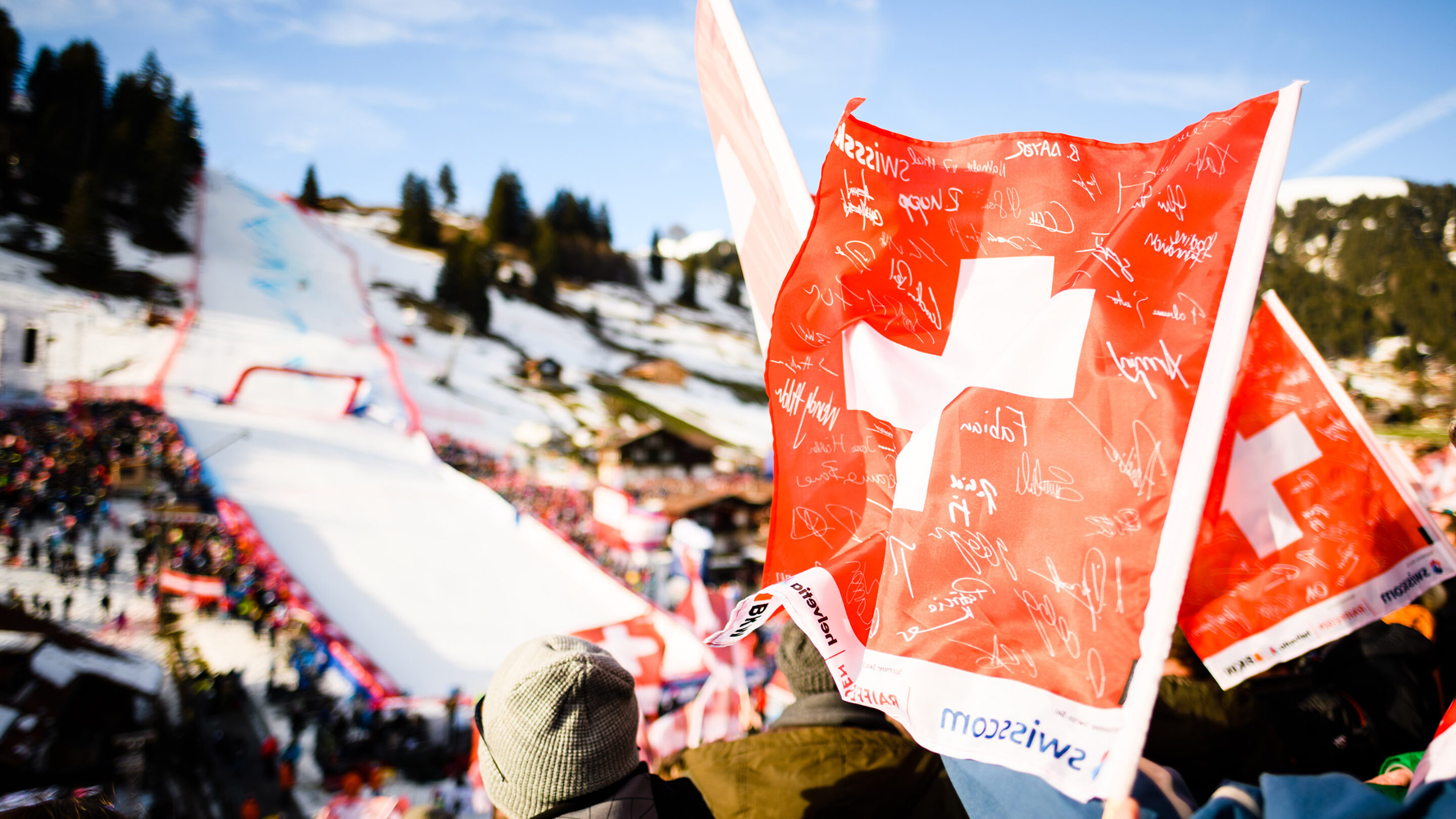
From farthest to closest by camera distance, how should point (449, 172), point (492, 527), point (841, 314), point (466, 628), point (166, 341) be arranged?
point (449, 172) → point (166, 341) → point (492, 527) → point (466, 628) → point (841, 314)

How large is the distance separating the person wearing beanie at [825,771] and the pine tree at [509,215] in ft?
212

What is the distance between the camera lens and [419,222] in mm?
56000

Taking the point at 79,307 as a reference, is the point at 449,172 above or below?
above

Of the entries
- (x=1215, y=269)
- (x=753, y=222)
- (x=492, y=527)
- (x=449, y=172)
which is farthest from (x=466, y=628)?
(x=449, y=172)

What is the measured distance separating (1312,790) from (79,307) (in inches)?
1336

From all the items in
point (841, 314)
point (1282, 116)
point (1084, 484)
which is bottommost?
point (1084, 484)

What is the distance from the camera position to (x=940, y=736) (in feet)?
5.09

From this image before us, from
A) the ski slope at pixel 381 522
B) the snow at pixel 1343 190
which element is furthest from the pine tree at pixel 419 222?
the snow at pixel 1343 190

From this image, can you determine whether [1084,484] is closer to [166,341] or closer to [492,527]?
[492,527]

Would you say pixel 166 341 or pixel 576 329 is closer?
pixel 166 341

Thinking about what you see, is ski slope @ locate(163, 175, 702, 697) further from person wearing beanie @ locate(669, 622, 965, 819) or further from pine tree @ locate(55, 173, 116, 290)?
person wearing beanie @ locate(669, 622, 965, 819)
